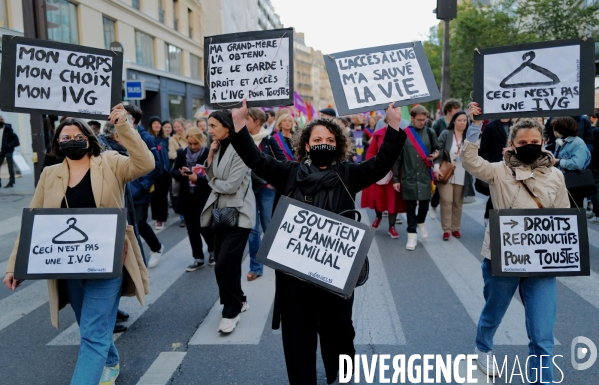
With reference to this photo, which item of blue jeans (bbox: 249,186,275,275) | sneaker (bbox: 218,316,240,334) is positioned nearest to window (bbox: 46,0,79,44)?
blue jeans (bbox: 249,186,275,275)

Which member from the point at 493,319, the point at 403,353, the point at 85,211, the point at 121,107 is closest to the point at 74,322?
the point at 85,211

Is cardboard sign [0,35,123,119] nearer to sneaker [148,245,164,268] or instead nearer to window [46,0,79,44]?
sneaker [148,245,164,268]

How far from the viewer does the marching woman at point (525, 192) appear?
10.4 feet

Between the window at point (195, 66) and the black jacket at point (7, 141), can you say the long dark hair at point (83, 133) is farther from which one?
the window at point (195, 66)

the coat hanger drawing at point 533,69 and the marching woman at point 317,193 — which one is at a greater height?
the coat hanger drawing at point 533,69

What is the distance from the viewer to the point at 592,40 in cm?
337

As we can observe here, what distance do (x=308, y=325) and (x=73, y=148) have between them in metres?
1.86

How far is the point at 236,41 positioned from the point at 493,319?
2.70 m

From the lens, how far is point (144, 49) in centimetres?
2316

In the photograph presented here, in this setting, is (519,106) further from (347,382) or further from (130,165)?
(130,165)

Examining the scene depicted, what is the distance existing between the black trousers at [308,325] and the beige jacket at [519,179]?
112cm

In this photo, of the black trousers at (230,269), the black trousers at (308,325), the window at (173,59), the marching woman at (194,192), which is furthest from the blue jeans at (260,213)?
the window at (173,59)

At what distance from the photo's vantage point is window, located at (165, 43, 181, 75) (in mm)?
26103

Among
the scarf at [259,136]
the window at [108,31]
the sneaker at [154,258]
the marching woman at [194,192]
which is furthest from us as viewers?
the window at [108,31]
